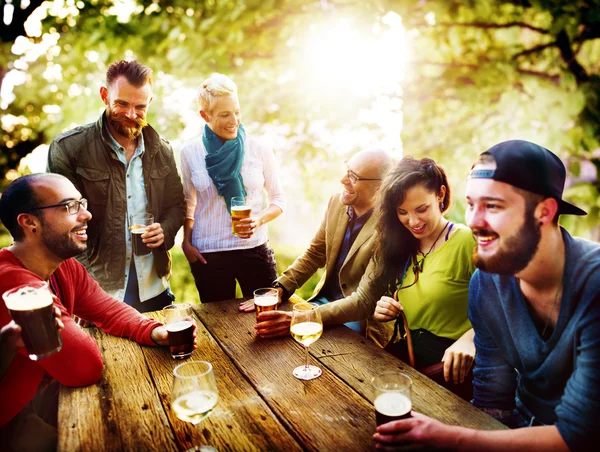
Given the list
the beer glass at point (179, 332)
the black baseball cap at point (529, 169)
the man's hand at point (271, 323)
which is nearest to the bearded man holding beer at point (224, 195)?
the man's hand at point (271, 323)

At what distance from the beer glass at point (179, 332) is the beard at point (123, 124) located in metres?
1.24

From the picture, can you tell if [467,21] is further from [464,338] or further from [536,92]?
[464,338]

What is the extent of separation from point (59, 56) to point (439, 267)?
13.3 ft

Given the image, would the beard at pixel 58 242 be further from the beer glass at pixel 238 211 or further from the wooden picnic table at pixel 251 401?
the beer glass at pixel 238 211

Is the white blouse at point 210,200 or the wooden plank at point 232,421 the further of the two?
the white blouse at point 210,200

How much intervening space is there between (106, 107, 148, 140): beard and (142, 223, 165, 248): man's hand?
0.59m

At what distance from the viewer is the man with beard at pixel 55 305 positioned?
1.67 meters

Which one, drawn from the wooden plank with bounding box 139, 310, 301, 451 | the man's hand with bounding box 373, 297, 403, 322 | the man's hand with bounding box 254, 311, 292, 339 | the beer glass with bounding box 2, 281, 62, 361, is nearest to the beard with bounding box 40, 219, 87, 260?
the beer glass with bounding box 2, 281, 62, 361

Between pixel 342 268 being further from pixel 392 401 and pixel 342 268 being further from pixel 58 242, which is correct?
pixel 58 242

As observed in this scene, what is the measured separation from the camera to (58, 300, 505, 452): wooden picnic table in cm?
140

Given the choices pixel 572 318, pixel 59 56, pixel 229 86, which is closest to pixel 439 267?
pixel 572 318

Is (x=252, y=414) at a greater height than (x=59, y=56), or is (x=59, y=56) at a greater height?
(x=59, y=56)

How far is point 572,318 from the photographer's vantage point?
1.35 meters

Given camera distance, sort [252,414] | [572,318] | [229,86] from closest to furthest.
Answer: [572,318], [252,414], [229,86]
